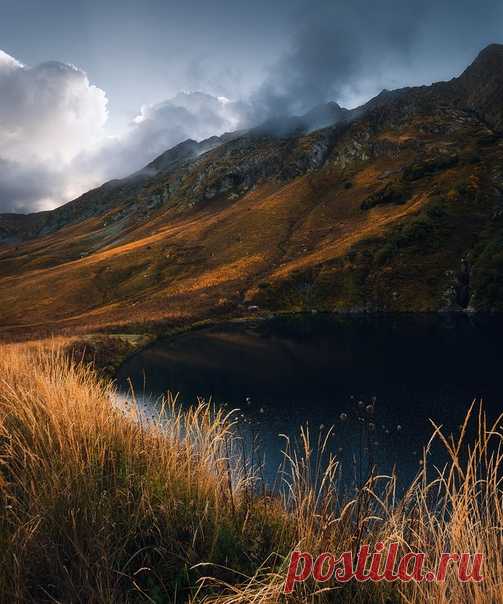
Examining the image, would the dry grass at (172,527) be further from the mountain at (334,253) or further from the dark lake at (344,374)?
the mountain at (334,253)

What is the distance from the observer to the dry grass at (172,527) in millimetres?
4039

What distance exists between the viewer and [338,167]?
187375mm

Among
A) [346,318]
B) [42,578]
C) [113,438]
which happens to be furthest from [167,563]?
[346,318]

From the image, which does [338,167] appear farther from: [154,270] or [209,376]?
[209,376]

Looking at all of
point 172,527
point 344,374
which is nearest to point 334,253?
point 344,374

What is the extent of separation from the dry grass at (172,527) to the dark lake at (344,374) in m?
13.1

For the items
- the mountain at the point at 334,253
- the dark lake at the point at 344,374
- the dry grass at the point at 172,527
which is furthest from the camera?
the mountain at the point at 334,253

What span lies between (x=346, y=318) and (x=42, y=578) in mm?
89044

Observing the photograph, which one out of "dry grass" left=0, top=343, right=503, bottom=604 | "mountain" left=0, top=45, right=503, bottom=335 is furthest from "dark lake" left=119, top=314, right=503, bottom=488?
"mountain" left=0, top=45, right=503, bottom=335

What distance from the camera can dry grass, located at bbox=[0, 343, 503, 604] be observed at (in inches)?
159

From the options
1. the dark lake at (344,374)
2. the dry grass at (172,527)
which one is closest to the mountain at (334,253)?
the dark lake at (344,374)

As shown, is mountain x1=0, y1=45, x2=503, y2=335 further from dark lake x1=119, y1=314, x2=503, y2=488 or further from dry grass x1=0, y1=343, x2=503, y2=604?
dry grass x1=0, y1=343, x2=503, y2=604

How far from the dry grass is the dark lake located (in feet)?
42.9

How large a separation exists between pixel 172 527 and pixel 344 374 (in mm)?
46220
